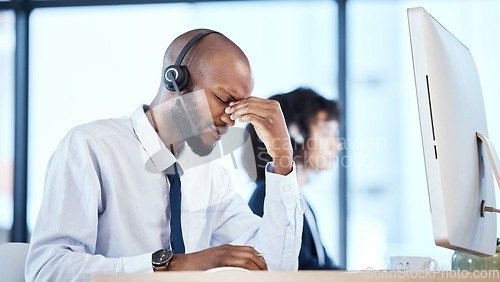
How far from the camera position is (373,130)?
13.1 feet

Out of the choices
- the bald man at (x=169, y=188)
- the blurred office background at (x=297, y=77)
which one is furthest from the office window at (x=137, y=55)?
the bald man at (x=169, y=188)

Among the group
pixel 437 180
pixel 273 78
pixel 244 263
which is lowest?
pixel 244 263

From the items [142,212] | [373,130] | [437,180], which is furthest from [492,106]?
[437,180]

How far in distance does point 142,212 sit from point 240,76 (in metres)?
0.46

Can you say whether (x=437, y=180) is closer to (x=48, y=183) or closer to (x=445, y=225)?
(x=445, y=225)

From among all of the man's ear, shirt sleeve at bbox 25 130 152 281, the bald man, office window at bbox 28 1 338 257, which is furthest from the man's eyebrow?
office window at bbox 28 1 338 257

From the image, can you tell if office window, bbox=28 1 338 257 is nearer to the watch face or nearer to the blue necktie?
the blue necktie

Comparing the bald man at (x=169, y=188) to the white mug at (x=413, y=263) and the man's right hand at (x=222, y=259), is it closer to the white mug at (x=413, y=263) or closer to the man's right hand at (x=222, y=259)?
the man's right hand at (x=222, y=259)

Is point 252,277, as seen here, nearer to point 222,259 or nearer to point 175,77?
point 222,259

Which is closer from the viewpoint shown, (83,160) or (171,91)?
(83,160)

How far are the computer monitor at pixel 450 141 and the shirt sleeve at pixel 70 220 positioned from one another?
2.41ft

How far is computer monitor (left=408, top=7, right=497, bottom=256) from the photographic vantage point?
3.55ft

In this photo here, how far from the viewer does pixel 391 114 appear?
396 centimetres

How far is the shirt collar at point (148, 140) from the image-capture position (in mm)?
2066
